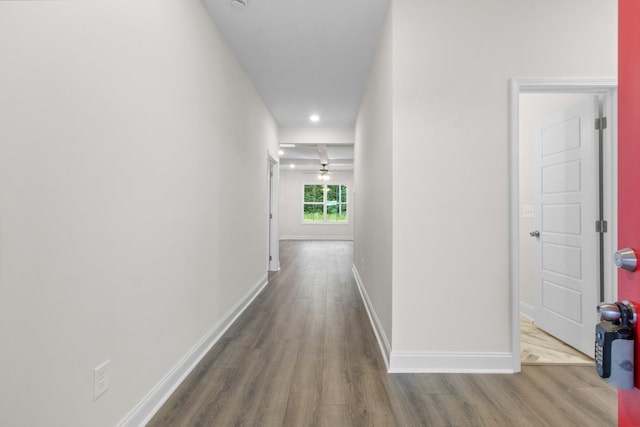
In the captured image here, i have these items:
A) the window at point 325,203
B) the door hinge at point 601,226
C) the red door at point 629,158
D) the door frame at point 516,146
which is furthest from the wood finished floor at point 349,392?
the window at point 325,203

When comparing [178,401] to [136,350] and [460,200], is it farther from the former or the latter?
[460,200]

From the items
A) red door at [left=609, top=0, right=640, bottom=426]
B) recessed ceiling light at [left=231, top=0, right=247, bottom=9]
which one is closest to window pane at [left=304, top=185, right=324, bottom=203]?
recessed ceiling light at [left=231, top=0, right=247, bottom=9]

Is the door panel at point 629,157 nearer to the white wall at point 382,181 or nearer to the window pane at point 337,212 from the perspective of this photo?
the white wall at point 382,181

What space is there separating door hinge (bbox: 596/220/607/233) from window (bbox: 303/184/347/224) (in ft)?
32.7

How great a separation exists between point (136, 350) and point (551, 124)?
3550mm

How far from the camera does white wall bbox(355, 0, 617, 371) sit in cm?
228

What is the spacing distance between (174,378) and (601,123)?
3.45 meters

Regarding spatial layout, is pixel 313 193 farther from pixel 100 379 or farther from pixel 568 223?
pixel 100 379

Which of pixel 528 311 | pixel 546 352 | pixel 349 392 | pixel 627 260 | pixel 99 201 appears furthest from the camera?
pixel 528 311

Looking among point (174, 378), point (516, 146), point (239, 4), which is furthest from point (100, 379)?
point (516, 146)

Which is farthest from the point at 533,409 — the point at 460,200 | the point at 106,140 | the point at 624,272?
the point at 106,140

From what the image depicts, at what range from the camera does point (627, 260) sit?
2.47ft

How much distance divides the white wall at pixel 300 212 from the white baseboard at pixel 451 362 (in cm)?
994

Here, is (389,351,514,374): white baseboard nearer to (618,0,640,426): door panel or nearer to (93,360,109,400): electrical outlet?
(618,0,640,426): door panel
